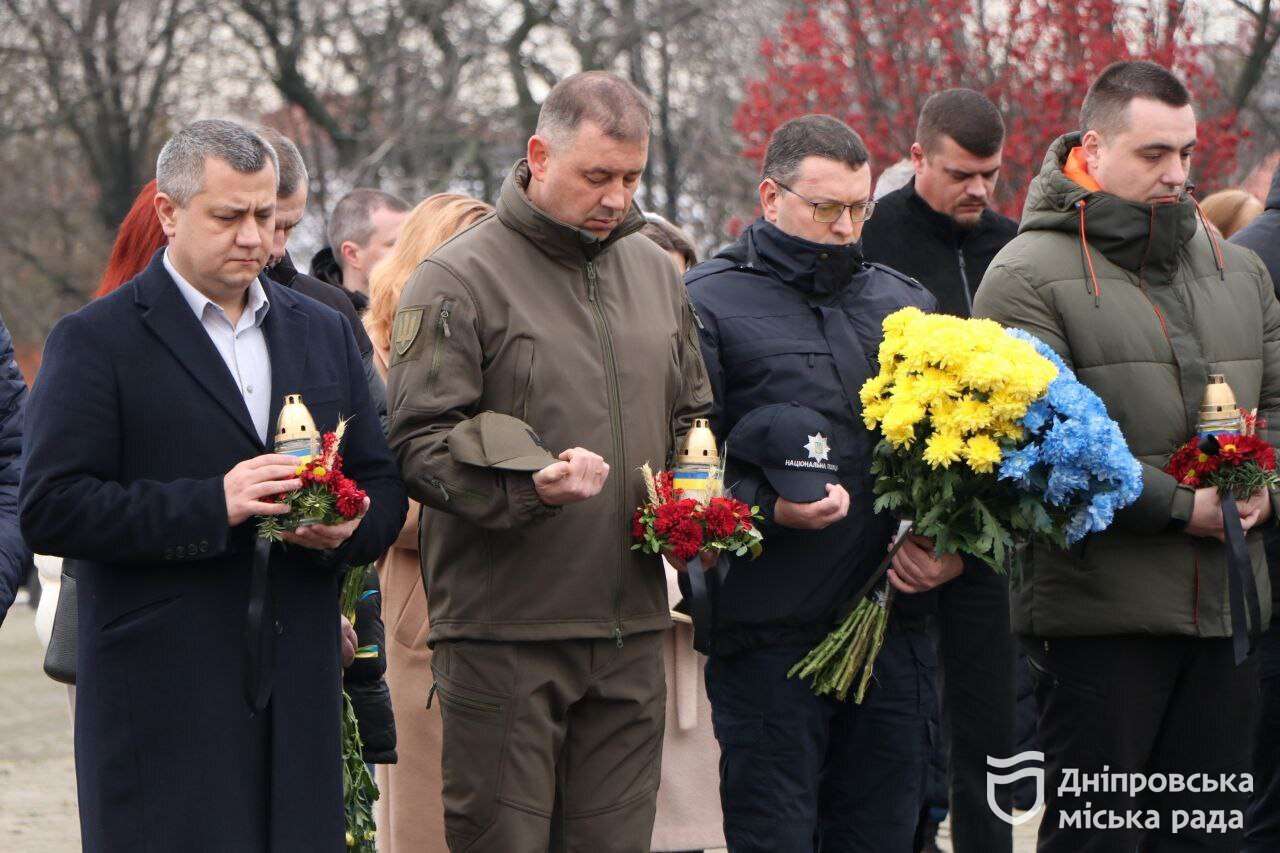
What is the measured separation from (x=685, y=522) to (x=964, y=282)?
2484mm

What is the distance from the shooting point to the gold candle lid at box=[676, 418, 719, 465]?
4.39 m

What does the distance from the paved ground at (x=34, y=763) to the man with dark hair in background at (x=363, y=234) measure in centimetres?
229

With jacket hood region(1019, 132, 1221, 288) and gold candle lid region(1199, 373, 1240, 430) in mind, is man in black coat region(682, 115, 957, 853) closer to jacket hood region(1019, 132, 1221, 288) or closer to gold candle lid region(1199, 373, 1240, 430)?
jacket hood region(1019, 132, 1221, 288)

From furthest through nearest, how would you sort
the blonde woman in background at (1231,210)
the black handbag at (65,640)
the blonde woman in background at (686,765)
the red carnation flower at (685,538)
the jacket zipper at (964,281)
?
the blonde woman in background at (1231,210)
the jacket zipper at (964,281)
the blonde woman in background at (686,765)
the black handbag at (65,640)
the red carnation flower at (685,538)

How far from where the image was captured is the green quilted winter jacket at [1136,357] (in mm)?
4844

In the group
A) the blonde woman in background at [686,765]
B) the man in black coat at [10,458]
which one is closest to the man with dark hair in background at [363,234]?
the blonde woman in background at [686,765]

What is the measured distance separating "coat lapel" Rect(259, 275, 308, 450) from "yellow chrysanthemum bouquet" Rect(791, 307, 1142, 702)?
1626 mm

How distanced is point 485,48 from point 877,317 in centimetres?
1629

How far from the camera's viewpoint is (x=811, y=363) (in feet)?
16.2

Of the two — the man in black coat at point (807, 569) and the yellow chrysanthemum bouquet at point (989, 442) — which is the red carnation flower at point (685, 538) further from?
the yellow chrysanthemum bouquet at point (989, 442)

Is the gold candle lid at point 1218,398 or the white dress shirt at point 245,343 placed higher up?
the white dress shirt at point 245,343

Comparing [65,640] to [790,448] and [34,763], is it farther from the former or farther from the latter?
[34,763]

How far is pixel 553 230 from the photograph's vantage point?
4.39m

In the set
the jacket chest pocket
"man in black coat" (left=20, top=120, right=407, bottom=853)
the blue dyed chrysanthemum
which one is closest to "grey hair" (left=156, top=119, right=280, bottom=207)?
"man in black coat" (left=20, top=120, right=407, bottom=853)
